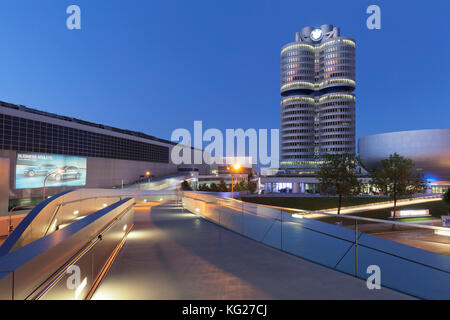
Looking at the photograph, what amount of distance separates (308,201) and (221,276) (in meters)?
62.6

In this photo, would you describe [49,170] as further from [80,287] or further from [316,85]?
[316,85]

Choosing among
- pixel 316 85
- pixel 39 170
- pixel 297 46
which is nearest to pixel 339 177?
pixel 39 170

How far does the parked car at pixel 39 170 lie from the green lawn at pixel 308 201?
36.1m

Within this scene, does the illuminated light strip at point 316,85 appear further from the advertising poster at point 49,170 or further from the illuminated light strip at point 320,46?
the advertising poster at point 49,170

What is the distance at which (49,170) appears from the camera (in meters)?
54.4

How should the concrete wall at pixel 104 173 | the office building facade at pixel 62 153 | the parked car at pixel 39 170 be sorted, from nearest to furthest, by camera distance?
the office building facade at pixel 62 153, the concrete wall at pixel 104 173, the parked car at pixel 39 170

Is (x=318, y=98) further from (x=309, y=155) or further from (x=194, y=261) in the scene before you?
(x=194, y=261)

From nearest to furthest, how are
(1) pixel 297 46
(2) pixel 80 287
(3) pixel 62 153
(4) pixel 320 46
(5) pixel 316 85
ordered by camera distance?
1. (2) pixel 80 287
2. (3) pixel 62 153
3. (1) pixel 297 46
4. (5) pixel 316 85
5. (4) pixel 320 46

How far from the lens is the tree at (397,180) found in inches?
1592

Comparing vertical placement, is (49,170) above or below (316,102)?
below

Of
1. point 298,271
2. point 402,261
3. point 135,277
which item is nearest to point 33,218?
point 135,277

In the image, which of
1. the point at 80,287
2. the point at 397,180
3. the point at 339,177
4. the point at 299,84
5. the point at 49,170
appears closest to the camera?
the point at 80,287

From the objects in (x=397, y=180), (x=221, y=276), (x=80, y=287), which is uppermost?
(x=397, y=180)

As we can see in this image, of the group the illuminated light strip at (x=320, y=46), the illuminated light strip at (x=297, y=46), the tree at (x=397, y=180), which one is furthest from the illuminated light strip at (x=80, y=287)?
the illuminated light strip at (x=297, y=46)
